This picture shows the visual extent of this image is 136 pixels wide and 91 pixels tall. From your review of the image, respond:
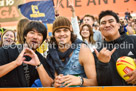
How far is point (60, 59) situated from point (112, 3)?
8313 millimetres

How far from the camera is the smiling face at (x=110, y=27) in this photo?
245cm

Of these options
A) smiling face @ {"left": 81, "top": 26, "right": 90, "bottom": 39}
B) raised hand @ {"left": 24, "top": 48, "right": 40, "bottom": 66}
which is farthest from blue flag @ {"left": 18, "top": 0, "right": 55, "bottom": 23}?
raised hand @ {"left": 24, "top": 48, "right": 40, "bottom": 66}

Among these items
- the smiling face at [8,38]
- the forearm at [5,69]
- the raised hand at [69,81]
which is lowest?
the raised hand at [69,81]

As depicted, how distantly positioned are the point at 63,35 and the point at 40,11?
2.70m

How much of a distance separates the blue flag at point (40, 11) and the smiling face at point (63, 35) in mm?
2459

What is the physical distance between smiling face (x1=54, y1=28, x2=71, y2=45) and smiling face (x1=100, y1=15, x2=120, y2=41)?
621 mm

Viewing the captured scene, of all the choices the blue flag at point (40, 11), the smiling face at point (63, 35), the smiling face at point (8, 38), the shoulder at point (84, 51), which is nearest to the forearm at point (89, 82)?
the shoulder at point (84, 51)

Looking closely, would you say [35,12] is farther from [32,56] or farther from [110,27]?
[32,56]

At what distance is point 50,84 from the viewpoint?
2047mm

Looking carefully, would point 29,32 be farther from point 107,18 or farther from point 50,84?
point 107,18

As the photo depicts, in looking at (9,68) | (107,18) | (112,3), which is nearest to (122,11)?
(112,3)

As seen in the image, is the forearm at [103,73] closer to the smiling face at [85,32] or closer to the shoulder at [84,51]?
the shoulder at [84,51]

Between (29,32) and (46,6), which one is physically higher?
(46,6)

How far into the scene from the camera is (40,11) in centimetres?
462
